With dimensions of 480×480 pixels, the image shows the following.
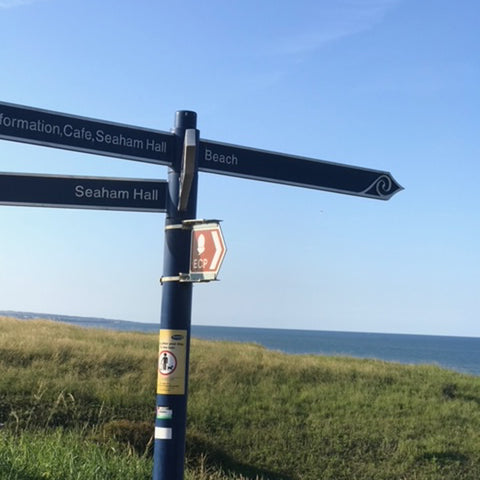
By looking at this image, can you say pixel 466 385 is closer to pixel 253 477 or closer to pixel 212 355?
pixel 212 355

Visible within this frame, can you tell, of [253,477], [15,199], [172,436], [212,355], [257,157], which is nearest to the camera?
[172,436]

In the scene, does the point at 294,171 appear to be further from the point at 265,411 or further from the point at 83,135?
the point at 265,411

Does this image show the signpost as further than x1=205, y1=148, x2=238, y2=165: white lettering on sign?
No

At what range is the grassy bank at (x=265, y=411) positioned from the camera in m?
13.5

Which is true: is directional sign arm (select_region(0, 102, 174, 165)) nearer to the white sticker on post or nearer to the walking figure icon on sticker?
the walking figure icon on sticker

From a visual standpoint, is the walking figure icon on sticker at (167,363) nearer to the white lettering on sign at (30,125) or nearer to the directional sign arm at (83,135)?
the directional sign arm at (83,135)

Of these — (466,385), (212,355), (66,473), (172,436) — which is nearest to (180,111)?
(172,436)

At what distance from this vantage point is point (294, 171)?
489 centimetres

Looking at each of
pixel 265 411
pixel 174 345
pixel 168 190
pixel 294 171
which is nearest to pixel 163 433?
pixel 174 345

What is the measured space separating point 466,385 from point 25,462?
63.2 feet

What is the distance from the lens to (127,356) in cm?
1903

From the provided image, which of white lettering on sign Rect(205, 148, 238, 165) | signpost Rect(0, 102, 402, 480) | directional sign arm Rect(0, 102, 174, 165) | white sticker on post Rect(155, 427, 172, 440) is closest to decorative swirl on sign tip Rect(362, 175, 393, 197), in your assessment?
signpost Rect(0, 102, 402, 480)

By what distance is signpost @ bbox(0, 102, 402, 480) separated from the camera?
4.05m

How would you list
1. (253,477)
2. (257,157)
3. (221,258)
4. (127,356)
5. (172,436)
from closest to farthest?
(221,258) → (172,436) → (257,157) → (253,477) → (127,356)
